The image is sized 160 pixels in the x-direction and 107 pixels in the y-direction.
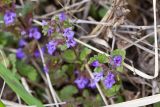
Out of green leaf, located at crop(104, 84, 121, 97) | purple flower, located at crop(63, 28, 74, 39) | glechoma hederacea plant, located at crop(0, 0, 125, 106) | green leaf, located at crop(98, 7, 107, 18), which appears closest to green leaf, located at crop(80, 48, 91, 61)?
glechoma hederacea plant, located at crop(0, 0, 125, 106)

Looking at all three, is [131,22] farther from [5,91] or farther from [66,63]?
[5,91]

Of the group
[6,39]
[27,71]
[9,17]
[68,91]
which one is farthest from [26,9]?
[68,91]

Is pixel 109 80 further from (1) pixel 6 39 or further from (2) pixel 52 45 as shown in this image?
(1) pixel 6 39

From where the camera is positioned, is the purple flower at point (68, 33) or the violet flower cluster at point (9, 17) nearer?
the purple flower at point (68, 33)

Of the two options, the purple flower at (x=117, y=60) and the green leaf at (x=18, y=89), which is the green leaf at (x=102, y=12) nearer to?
the purple flower at (x=117, y=60)

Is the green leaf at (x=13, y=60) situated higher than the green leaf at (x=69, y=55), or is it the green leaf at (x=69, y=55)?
the green leaf at (x=13, y=60)

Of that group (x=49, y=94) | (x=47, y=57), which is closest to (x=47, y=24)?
(x=47, y=57)

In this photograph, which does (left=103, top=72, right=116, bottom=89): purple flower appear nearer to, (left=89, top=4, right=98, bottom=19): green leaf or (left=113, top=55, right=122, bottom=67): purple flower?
(left=113, top=55, right=122, bottom=67): purple flower

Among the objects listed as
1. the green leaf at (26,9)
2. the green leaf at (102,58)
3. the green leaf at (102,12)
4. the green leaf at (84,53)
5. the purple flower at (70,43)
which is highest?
the green leaf at (26,9)

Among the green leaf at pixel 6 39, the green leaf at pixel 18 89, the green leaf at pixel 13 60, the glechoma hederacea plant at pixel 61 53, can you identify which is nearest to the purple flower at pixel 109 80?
the glechoma hederacea plant at pixel 61 53
